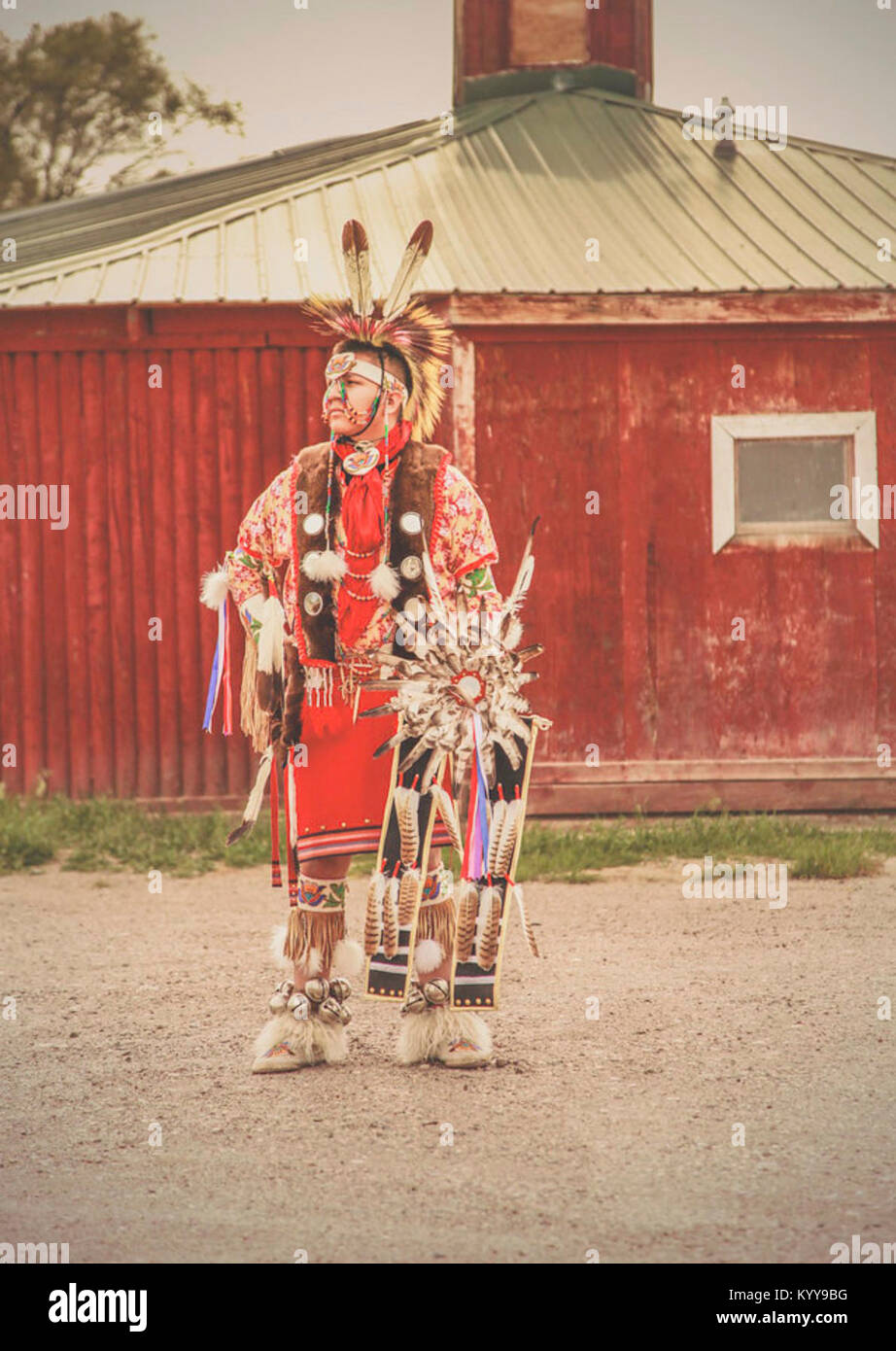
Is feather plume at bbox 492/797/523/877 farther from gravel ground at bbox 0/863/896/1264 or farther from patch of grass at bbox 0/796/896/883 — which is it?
patch of grass at bbox 0/796/896/883

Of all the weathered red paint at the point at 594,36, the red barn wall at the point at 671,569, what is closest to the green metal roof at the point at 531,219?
the weathered red paint at the point at 594,36

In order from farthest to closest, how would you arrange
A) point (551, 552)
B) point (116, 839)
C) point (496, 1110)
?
1. point (551, 552)
2. point (116, 839)
3. point (496, 1110)

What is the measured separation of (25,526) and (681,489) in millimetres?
3770

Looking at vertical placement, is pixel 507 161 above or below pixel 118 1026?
above

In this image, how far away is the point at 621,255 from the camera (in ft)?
29.8

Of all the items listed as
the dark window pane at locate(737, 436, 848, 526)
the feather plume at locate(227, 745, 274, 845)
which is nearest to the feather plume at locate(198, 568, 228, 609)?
the feather plume at locate(227, 745, 274, 845)

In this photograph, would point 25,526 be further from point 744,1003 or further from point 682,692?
point 744,1003

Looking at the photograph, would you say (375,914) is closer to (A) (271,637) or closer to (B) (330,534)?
(A) (271,637)

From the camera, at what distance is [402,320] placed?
4.46 m

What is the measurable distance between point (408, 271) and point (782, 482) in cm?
492

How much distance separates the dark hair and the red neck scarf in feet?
0.53

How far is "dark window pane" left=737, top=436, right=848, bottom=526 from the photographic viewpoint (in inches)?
351

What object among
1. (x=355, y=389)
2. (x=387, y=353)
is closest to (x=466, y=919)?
(x=355, y=389)

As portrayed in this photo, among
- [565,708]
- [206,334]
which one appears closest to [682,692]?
[565,708]
